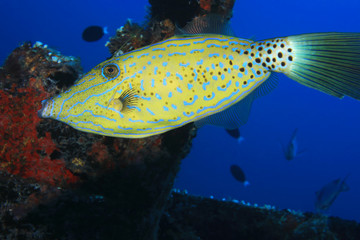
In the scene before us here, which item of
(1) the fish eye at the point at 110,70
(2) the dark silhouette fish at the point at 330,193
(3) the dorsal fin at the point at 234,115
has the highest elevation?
(2) the dark silhouette fish at the point at 330,193

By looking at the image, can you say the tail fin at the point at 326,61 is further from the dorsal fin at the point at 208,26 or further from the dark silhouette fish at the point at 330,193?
the dark silhouette fish at the point at 330,193

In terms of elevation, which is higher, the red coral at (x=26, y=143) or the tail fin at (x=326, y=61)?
the tail fin at (x=326, y=61)

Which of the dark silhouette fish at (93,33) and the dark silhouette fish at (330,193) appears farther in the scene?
the dark silhouette fish at (93,33)

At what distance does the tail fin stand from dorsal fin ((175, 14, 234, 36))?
55cm

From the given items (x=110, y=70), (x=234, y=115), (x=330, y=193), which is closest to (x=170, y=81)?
(x=110, y=70)

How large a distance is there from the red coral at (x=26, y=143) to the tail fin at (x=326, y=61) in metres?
3.06

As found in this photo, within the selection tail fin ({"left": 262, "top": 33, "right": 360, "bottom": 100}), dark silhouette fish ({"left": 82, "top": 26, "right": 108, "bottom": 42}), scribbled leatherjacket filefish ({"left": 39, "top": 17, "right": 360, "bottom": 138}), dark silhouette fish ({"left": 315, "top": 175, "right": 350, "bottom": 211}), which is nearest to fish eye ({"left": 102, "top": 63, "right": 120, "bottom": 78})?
scribbled leatherjacket filefish ({"left": 39, "top": 17, "right": 360, "bottom": 138})

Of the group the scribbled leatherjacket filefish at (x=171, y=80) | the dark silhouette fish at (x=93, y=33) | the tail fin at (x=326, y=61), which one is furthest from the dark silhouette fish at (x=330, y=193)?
the dark silhouette fish at (x=93, y=33)

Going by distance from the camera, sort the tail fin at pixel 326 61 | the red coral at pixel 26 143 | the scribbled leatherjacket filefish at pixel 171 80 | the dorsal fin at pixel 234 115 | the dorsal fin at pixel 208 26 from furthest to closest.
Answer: the red coral at pixel 26 143, the dorsal fin at pixel 234 115, the dorsal fin at pixel 208 26, the scribbled leatherjacket filefish at pixel 171 80, the tail fin at pixel 326 61

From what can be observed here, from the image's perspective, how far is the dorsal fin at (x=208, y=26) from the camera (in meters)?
2.15

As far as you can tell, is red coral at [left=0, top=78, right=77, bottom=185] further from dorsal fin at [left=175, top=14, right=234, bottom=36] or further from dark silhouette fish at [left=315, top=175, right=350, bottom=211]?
dark silhouette fish at [left=315, top=175, right=350, bottom=211]

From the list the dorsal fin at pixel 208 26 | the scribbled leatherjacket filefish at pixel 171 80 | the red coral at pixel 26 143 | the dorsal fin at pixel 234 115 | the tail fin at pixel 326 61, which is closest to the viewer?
the tail fin at pixel 326 61

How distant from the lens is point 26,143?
3037 mm

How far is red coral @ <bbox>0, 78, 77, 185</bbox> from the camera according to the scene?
2.95m
